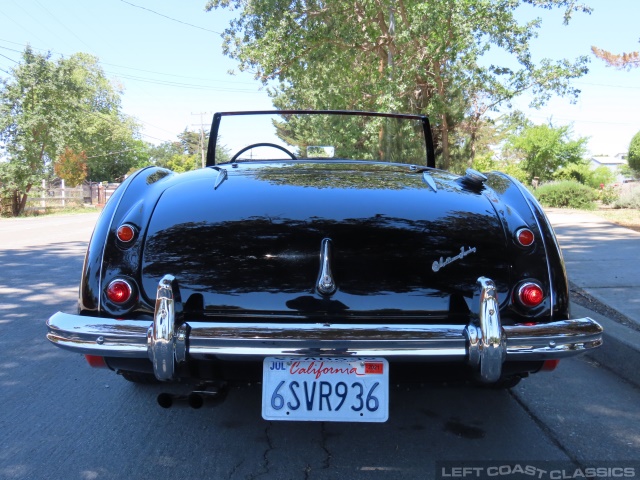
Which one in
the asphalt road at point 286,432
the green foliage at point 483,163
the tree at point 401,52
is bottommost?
the asphalt road at point 286,432

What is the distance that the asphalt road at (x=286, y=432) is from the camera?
2408 mm

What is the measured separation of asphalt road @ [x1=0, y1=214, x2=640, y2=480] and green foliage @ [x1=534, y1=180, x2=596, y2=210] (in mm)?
16349

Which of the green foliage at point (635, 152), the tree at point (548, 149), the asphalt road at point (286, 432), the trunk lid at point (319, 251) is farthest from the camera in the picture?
the tree at point (548, 149)

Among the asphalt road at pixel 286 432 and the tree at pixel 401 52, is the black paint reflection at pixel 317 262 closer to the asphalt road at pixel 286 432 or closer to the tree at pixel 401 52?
the asphalt road at pixel 286 432

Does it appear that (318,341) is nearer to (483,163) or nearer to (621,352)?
(621,352)

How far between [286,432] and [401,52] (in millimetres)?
14835

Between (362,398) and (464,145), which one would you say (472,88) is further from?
(362,398)

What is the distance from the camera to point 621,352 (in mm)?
3732

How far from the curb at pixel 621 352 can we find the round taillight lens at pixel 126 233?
264 centimetres

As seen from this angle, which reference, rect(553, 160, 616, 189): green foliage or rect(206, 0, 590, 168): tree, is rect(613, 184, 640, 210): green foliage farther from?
rect(553, 160, 616, 189): green foliage

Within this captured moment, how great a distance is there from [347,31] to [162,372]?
15029 mm

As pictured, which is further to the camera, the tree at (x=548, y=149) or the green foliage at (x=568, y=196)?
the tree at (x=548, y=149)

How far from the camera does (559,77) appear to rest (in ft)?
57.7

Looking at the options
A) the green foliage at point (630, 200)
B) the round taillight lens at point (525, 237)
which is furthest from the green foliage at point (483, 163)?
the round taillight lens at point (525, 237)
